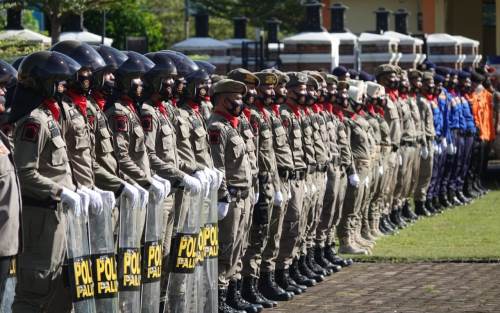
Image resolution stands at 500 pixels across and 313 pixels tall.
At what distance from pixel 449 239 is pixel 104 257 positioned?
32.6ft

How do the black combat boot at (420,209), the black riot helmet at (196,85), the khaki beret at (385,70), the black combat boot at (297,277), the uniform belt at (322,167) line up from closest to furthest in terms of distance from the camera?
the black riot helmet at (196,85), the black combat boot at (297,277), the uniform belt at (322,167), the khaki beret at (385,70), the black combat boot at (420,209)

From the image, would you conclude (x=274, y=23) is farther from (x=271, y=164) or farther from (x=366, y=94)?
(x=271, y=164)

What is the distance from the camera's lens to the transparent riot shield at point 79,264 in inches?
374

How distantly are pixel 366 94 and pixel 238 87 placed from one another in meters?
6.56

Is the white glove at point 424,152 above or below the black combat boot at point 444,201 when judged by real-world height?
above

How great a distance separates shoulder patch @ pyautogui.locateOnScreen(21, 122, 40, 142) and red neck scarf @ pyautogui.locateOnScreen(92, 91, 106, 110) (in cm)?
130

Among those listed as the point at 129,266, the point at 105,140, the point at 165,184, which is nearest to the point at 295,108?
the point at 165,184

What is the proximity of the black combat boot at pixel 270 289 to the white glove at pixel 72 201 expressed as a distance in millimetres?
4650

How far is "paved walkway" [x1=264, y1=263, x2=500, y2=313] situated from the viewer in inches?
519

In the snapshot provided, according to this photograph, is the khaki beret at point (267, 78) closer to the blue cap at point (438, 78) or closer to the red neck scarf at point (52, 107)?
the red neck scarf at point (52, 107)

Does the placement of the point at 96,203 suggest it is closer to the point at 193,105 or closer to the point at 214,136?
the point at 193,105

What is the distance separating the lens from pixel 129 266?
396 inches

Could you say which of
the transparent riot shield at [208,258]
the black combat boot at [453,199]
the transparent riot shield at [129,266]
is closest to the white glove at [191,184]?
the transparent riot shield at [208,258]

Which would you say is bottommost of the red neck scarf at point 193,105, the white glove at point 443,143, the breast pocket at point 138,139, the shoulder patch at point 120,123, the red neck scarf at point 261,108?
the white glove at point 443,143
